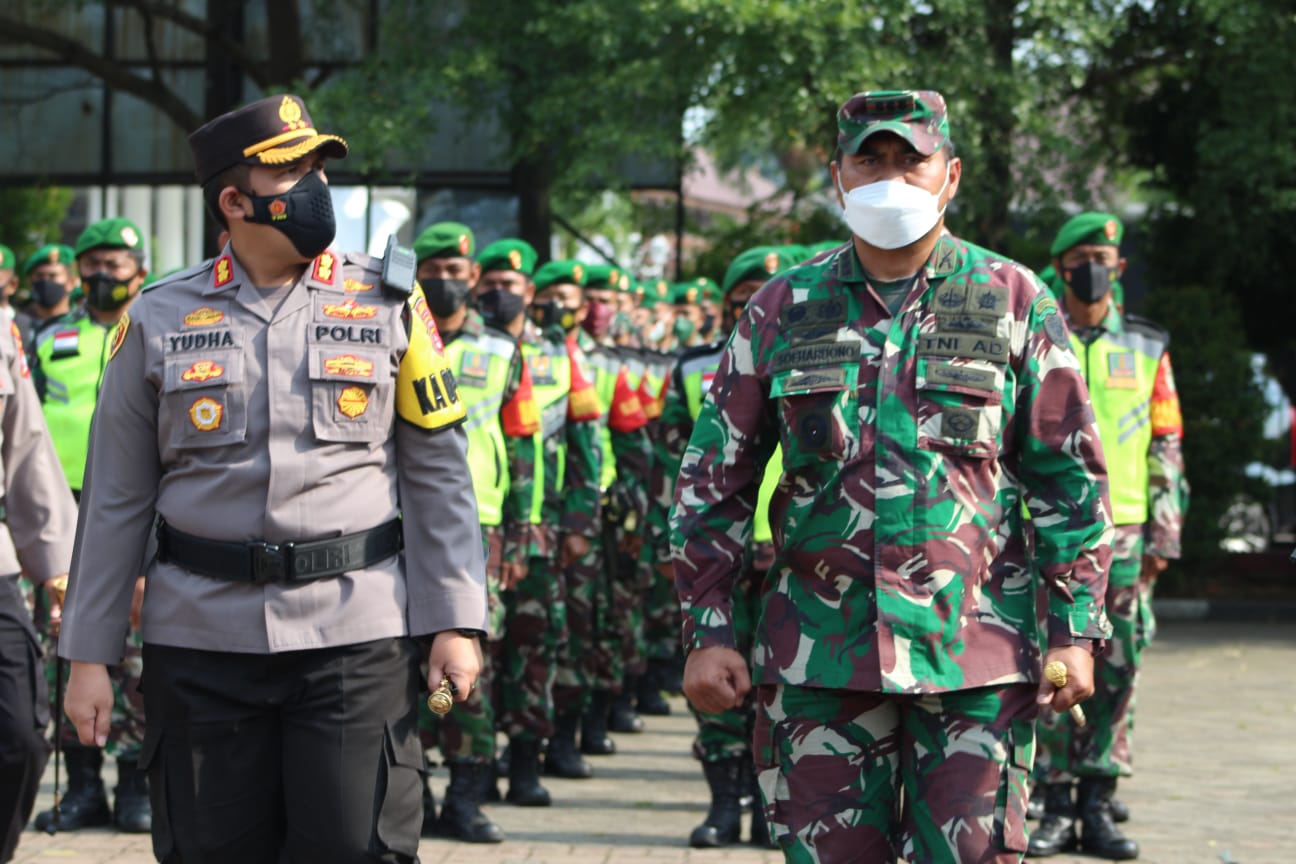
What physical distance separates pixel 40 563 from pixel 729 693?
2349 millimetres

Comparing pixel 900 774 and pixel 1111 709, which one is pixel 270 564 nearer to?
pixel 900 774

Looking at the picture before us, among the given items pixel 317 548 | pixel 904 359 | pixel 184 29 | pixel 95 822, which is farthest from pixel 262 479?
pixel 184 29

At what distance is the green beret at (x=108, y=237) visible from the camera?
829cm

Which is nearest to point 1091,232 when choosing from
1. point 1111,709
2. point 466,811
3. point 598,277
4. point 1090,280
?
point 1090,280

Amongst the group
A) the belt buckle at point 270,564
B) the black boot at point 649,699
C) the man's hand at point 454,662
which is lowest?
the black boot at point 649,699

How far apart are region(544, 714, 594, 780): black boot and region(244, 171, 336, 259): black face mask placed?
217 inches

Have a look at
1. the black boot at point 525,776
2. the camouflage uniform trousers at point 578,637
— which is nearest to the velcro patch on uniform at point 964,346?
the black boot at point 525,776

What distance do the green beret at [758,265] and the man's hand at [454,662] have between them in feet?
12.5

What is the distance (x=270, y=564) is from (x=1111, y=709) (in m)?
4.48

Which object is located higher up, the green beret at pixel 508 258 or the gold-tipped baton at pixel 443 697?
the green beret at pixel 508 258

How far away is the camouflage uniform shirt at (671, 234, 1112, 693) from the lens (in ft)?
13.6

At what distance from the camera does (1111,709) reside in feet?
25.2

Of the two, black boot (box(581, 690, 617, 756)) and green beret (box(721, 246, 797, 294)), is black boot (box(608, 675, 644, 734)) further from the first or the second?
green beret (box(721, 246, 797, 294))

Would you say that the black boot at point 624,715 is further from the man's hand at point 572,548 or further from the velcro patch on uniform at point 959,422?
the velcro patch on uniform at point 959,422
